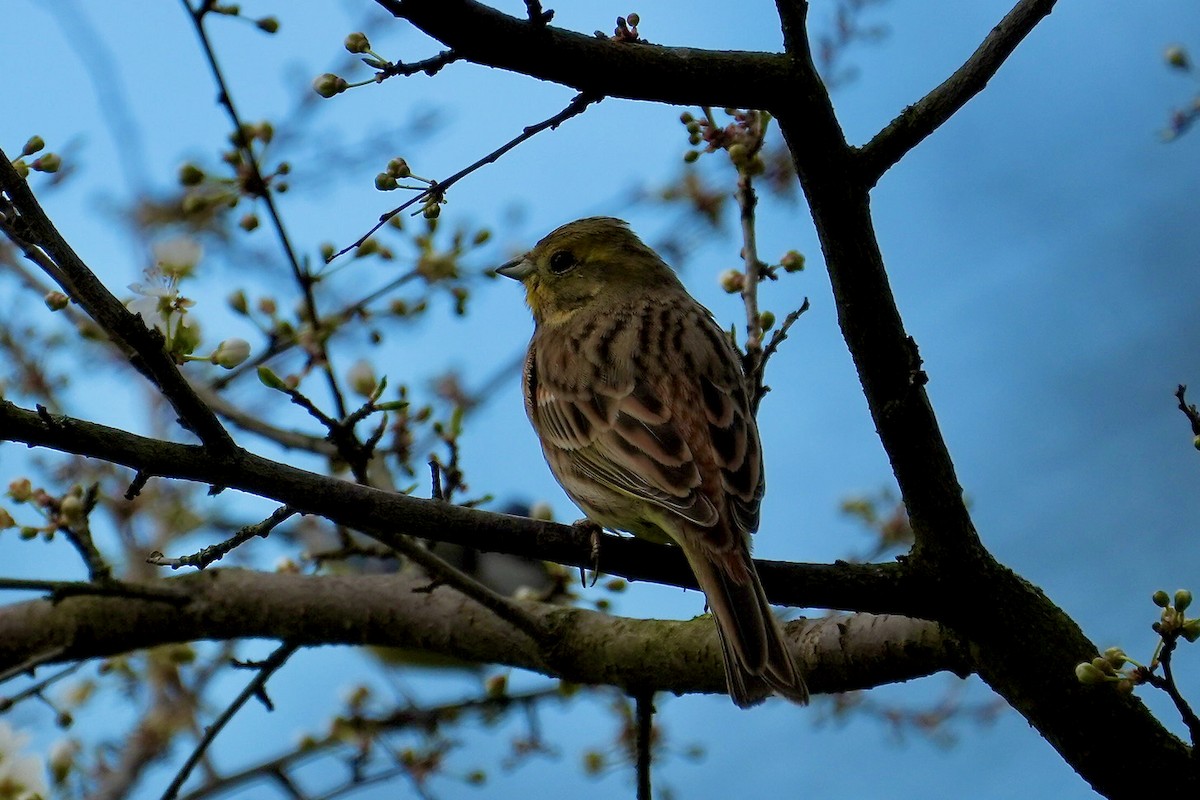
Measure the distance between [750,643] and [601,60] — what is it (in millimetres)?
1340

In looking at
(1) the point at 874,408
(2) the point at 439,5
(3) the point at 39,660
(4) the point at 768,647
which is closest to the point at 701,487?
(4) the point at 768,647

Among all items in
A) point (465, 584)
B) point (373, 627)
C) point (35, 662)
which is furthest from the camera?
point (373, 627)

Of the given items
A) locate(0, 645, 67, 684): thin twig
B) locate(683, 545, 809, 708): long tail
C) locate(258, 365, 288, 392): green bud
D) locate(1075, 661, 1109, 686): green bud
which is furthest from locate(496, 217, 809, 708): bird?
locate(0, 645, 67, 684): thin twig

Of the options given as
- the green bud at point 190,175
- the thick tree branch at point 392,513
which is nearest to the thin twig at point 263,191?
the green bud at point 190,175

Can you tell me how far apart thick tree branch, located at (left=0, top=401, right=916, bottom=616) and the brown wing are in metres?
0.40

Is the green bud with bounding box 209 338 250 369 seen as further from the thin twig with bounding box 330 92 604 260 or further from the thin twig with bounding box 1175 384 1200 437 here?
the thin twig with bounding box 1175 384 1200 437

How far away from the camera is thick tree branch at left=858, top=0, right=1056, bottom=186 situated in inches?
103

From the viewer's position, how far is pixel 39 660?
369 centimetres

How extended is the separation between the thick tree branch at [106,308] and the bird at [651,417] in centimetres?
119

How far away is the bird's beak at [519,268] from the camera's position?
16.0 ft

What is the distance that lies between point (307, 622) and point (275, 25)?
5.64 ft

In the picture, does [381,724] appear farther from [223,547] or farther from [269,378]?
[223,547]

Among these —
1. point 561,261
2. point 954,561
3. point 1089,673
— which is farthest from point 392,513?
point 561,261

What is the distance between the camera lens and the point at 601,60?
2367 millimetres
